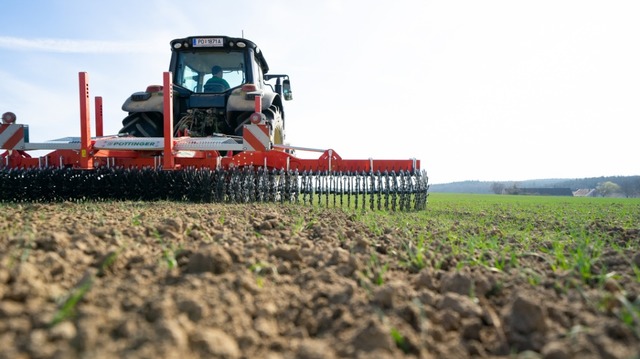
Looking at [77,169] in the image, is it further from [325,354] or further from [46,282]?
[325,354]

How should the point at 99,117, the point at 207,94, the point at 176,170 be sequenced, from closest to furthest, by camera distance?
the point at 176,170 → the point at 99,117 → the point at 207,94

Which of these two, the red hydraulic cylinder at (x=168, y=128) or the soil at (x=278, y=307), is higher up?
the red hydraulic cylinder at (x=168, y=128)

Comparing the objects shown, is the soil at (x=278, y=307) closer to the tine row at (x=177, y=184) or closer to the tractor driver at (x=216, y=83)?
the tine row at (x=177, y=184)

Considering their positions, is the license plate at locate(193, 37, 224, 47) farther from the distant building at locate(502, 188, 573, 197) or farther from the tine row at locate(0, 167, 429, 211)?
the distant building at locate(502, 188, 573, 197)

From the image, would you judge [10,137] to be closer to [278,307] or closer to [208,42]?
[208,42]

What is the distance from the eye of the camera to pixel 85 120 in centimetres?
482

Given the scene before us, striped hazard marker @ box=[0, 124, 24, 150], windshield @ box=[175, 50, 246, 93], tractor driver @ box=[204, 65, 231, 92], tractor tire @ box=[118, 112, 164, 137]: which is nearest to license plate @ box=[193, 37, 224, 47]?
windshield @ box=[175, 50, 246, 93]

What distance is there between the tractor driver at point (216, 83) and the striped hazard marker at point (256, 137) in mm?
1902

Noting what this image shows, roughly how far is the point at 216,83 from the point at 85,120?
252 centimetres

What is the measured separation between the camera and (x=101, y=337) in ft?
3.38

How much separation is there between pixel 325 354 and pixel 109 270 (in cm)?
94

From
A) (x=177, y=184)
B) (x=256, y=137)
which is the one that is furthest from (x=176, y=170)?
(x=256, y=137)

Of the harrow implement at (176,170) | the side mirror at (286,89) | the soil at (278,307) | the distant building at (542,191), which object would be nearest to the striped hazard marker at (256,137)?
the harrow implement at (176,170)

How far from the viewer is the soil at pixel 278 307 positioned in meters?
1.06
